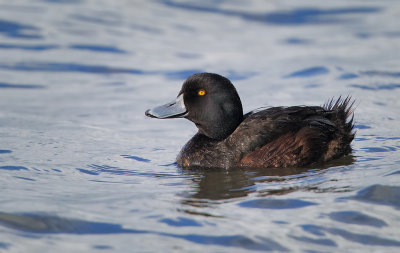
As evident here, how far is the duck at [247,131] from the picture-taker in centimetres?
641

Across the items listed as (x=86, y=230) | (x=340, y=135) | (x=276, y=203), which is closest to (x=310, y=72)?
(x=340, y=135)

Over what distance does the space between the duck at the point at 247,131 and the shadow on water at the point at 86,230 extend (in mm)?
1893

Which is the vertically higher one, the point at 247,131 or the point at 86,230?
the point at 247,131

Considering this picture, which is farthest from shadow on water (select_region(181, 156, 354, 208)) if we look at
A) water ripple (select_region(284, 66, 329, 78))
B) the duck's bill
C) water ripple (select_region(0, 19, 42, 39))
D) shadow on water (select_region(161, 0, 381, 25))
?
shadow on water (select_region(161, 0, 381, 25))

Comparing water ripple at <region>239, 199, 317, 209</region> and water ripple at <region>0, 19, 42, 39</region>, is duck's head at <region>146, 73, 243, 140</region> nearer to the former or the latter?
water ripple at <region>239, 199, 317, 209</region>

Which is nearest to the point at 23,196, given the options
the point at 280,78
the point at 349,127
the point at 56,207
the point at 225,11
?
the point at 56,207

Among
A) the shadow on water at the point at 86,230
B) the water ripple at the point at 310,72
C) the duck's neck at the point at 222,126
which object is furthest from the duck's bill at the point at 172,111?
the water ripple at the point at 310,72

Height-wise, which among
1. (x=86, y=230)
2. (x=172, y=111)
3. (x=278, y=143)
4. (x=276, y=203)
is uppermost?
(x=172, y=111)

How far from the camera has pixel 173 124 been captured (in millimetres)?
9000

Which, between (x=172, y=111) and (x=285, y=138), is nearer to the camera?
(x=285, y=138)

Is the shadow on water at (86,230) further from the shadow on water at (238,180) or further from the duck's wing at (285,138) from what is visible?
the duck's wing at (285,138)

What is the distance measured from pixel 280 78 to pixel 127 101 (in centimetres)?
265

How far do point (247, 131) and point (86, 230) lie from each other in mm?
2236

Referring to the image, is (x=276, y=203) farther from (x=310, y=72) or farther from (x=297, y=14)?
(x=297, y=14)
